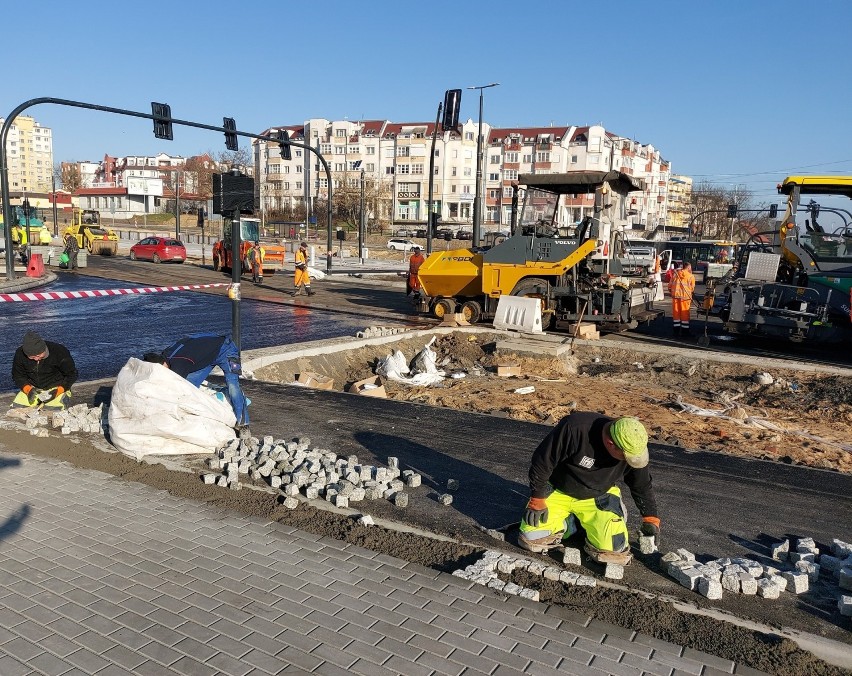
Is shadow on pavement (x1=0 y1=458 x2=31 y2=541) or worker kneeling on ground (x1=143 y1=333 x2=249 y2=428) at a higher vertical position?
worker kneeling on ground (x1=143 y1=333 x2=249 y2=428)

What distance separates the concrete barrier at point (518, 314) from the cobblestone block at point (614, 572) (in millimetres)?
10376

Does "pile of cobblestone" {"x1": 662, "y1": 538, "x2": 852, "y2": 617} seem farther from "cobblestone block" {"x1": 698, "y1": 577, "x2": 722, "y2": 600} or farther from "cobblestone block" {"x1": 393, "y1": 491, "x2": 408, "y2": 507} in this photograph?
"cobblestone block" {"x1": 393, "y1": 491, "x2": 408, "y2": 507}

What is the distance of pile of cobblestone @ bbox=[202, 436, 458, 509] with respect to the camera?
562 centimetres

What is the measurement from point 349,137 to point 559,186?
289 feet

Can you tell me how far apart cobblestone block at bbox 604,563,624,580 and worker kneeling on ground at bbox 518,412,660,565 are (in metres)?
0.10

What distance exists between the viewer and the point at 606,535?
462 cm

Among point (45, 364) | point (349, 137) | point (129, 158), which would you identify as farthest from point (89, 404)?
point (129, 158)

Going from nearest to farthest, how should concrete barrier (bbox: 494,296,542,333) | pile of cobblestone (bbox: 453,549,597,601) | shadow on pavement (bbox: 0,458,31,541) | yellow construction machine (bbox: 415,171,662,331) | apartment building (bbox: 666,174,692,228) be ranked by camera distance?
pile of cobblestone (bbox: 453,549,597,601) → shadow on pavement (bbox: 0,458,31,541) → concrete barrier (bbox: 494,296,542,333) → yellow construction machine (bbox: 415,171,662,331) → apartment building (bbox: 666,174,692,228)

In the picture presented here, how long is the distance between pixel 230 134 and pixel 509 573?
873 inches

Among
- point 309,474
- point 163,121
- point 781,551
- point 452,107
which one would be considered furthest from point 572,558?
point 452,107

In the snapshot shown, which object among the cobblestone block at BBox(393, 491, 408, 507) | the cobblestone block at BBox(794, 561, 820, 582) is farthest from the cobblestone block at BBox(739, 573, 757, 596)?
the cobblestone block at BBox(393, 491, 408, 507)

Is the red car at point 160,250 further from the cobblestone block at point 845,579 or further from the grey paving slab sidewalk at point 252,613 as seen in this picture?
the cobblestone block at point 845,579

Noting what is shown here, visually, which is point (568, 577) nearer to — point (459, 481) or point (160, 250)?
point (459, 481)

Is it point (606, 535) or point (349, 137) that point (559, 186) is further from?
point (349, 137)
